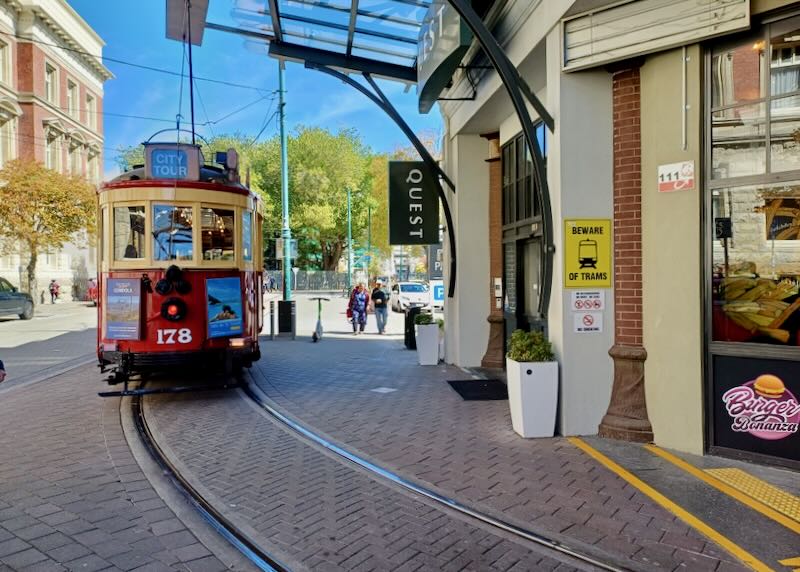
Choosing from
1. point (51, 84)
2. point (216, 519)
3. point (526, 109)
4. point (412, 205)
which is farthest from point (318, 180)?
point (216, 519)

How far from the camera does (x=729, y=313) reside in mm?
5324

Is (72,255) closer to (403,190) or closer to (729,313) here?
(403,190)

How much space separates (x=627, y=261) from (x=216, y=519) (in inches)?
179

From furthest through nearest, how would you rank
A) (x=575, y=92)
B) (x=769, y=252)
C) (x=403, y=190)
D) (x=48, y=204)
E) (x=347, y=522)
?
(x=48, y=204) < (x=403, y=190) < (x=575, y=92) < (x=769, y=252) < (x=347, y=522)

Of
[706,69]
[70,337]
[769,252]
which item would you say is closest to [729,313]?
[769,252]

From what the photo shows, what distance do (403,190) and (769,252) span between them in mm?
6815

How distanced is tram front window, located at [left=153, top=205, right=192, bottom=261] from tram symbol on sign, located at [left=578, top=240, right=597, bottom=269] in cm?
484

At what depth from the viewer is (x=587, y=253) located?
19.5 feet

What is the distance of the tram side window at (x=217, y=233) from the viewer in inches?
297

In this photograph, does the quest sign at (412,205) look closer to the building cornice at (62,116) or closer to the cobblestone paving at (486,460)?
the cobblestone paving at (486,460)

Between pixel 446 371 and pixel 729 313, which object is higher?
pixel 729 313

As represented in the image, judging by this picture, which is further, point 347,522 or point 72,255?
point 72,255

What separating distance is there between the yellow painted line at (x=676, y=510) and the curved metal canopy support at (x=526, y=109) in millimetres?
1675

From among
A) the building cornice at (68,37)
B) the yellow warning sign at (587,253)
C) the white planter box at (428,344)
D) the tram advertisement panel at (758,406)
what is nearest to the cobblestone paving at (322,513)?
the tram advertisement panel at (758,406)
